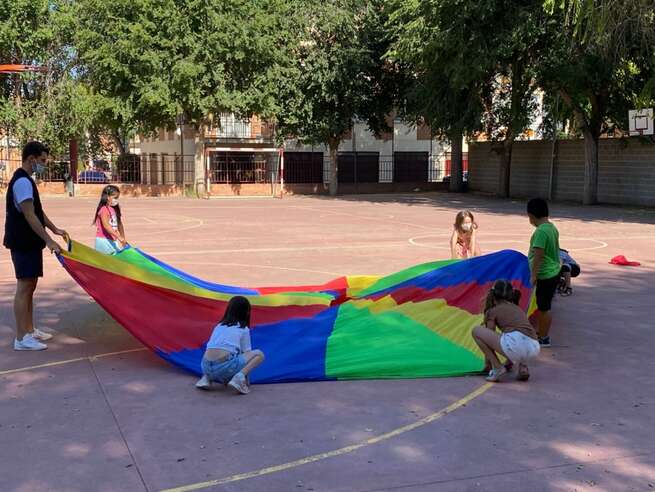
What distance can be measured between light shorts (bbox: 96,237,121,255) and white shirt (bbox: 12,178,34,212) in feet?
8.44

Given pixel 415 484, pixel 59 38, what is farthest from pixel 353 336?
pixel 59 38

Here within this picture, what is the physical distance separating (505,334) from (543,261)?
146 cm

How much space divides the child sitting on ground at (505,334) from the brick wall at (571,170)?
25130 millimetres

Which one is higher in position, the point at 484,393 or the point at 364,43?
the point at 364,43

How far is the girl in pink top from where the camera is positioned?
919 cm

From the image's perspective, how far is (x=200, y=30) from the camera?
114 feet

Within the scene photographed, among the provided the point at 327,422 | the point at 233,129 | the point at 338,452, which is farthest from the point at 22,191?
the point at 233,129

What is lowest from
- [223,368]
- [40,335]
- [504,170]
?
[40,335]

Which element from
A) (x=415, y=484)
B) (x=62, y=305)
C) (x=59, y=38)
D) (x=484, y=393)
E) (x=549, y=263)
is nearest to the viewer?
(x=415, y=484)

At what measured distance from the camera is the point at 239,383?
5.53m

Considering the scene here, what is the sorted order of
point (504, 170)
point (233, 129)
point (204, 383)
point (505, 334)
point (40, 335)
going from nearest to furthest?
point (204, 383) < point (505, 334) < point (40, 335) < point (504, 170) < point (233, 129)

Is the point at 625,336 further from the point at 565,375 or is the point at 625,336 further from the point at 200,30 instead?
the point at 200,30

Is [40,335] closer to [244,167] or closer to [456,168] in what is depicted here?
[456,168]

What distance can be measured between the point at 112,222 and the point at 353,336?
13.8 feet
